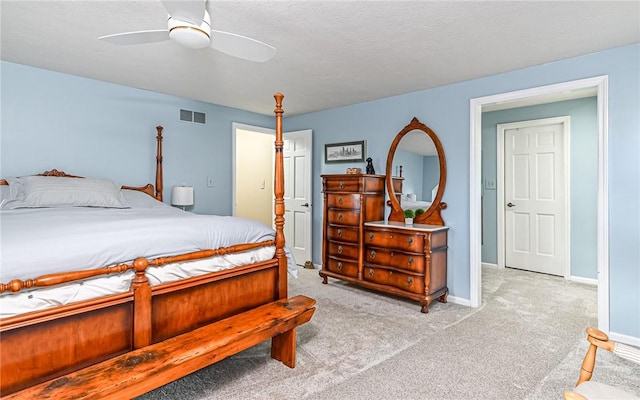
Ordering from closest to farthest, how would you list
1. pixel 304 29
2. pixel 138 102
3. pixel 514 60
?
1. pixel 304 29
2. pixel 514 60
3. pixel 138 102

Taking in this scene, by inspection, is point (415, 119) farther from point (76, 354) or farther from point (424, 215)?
point (76, 354)

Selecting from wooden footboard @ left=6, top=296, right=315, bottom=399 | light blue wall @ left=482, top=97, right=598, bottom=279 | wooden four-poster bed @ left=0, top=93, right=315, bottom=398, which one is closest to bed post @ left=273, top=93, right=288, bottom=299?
wooden four-poster bed @ left=0, top=93, right=315, bottom=398

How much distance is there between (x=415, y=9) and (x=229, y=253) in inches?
76.2

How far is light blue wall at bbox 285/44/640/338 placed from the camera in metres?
2.71

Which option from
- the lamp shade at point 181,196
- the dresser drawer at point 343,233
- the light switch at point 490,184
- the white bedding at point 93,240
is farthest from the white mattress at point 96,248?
the light switch at point 490,184

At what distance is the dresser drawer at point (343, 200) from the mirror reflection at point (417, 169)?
0.57m

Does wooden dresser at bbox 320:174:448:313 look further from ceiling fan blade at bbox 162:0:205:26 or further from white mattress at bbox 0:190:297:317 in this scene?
ceiling fan blade at bbox 162:0:205:26

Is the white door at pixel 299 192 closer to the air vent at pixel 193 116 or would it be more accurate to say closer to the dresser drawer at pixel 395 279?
the air vent at pixel 193 116

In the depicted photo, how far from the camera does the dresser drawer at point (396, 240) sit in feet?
11.5

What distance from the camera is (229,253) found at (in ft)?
7.11

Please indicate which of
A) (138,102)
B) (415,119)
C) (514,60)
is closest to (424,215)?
(415,119)

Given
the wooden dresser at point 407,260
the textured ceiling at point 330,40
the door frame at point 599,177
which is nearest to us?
the textured ceiling at point 330,40

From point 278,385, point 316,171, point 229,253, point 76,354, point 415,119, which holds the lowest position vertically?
point 278,385

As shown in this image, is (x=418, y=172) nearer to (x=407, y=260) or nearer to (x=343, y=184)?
(x=343, y=184)
